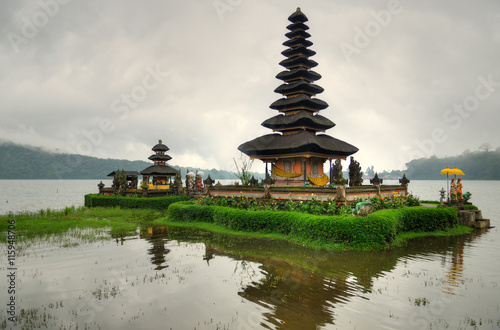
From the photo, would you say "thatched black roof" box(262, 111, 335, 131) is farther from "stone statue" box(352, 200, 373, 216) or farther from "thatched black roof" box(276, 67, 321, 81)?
"stone statue" box(352, 200, 373, 216)

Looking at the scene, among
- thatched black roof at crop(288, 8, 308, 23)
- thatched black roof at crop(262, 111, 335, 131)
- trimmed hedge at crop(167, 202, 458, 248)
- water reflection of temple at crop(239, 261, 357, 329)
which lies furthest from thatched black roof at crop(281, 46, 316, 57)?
water reflection of temple at crop(239, 261, 357, 329)

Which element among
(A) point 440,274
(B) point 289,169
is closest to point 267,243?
(A) point 440,274

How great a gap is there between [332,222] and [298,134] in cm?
1264

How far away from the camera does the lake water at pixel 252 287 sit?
22.7 feet

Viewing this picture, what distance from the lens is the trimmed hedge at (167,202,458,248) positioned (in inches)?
542

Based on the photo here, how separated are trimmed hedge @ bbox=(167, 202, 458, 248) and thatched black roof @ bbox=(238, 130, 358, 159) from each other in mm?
7802

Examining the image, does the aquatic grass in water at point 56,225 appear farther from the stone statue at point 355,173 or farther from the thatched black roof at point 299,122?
the stone statue at point 355,173

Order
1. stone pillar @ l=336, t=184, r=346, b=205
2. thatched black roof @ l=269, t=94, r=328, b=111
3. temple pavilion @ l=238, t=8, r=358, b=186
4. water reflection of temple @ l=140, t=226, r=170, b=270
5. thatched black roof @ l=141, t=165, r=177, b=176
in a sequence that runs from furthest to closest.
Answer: thatched black roof @ l=141, t=165, r=177, b=176, thatched black roof @ l=269, t=94, r=328, b=111, temple pavilion @ l=238, t=8, r=358, b=186, stone pillar @ l=336, t=184, r=346, b=205, water reflection of temple @ l=140, t=226, r=170, b=270

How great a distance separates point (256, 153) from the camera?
A: 26.8m

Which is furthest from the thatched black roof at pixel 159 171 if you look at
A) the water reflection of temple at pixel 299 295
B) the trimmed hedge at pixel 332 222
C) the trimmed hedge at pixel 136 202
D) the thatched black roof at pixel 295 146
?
the water reflection of temple at pixel 299 295

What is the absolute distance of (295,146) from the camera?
2336 centimetres

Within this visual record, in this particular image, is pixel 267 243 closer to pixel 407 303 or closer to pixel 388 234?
pixel 388 234

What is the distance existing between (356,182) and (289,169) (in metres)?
6.17

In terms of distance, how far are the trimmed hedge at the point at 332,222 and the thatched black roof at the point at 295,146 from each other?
7.80 m
